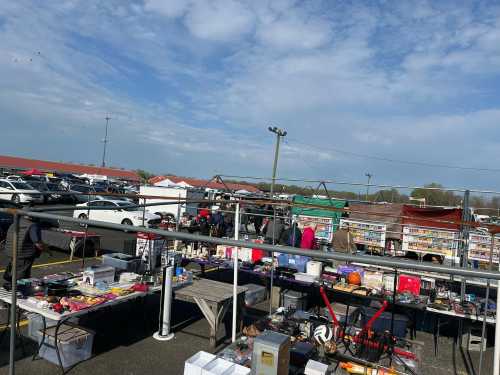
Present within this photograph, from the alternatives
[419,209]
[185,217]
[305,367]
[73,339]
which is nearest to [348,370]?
[305,367]

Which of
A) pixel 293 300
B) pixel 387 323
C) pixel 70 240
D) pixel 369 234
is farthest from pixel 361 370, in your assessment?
pixel 70 240

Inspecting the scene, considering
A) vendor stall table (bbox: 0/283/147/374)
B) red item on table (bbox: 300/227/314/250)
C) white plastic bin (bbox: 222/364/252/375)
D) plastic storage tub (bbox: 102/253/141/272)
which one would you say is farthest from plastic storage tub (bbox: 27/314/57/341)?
red item on table (bbox: 300/227/314/250)

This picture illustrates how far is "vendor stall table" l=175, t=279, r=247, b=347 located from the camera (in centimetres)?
633

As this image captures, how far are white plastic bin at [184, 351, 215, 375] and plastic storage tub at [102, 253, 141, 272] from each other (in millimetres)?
3179

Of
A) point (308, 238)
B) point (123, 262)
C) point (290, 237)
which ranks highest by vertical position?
point (308, 238)

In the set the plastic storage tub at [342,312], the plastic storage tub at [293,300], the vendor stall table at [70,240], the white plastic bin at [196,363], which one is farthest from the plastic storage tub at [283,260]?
the vendor stall table at [70,240]

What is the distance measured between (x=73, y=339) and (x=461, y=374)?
608cm

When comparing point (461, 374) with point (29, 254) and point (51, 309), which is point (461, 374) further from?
point (29, 254)

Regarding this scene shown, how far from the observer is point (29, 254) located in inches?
283

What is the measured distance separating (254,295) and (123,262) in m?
3.32

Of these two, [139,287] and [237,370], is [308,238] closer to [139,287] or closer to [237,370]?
[139,287]

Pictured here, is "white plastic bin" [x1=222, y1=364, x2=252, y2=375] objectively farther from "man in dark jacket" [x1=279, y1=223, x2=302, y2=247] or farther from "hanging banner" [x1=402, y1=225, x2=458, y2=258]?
"hanging banner" [x1=402, y1=225, x2=458, y2=258]

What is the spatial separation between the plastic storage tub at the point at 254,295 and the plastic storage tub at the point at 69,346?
3.90 meters

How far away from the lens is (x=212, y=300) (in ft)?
20.6
